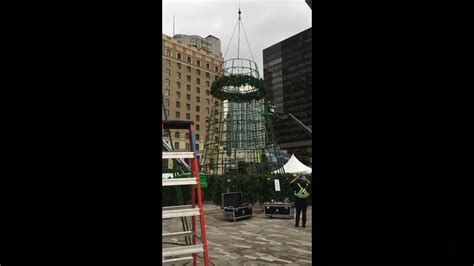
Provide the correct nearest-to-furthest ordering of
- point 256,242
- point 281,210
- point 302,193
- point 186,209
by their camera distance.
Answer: point 186,209 → point 256,242 → point 302,193 → point 281,210

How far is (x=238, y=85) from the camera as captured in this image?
15.9 metres

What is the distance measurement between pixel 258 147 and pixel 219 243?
33.9ft

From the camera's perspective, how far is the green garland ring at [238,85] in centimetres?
1560

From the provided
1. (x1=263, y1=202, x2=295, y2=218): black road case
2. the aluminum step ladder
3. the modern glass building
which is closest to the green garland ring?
(x1=263, y1=202, x2=295, y2=218): black road case

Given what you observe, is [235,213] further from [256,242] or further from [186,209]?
[186,209]

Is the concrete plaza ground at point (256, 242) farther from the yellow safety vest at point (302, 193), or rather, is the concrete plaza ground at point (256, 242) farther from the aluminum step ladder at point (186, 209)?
the aluminum step ladder at point (186, 209)

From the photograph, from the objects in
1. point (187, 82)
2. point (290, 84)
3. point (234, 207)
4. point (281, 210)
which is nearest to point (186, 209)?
point (234, 207)

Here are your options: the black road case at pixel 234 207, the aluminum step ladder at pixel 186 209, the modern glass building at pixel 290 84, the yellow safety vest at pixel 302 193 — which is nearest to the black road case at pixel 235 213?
the black road case at pixel 234 207

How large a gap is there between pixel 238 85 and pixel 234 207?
21.1 feet

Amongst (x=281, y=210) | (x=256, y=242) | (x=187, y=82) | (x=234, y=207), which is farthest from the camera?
(x=187, y=82)

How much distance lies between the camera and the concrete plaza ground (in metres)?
5.70

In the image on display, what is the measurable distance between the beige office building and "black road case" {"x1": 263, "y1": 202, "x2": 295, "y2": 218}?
48.1m
